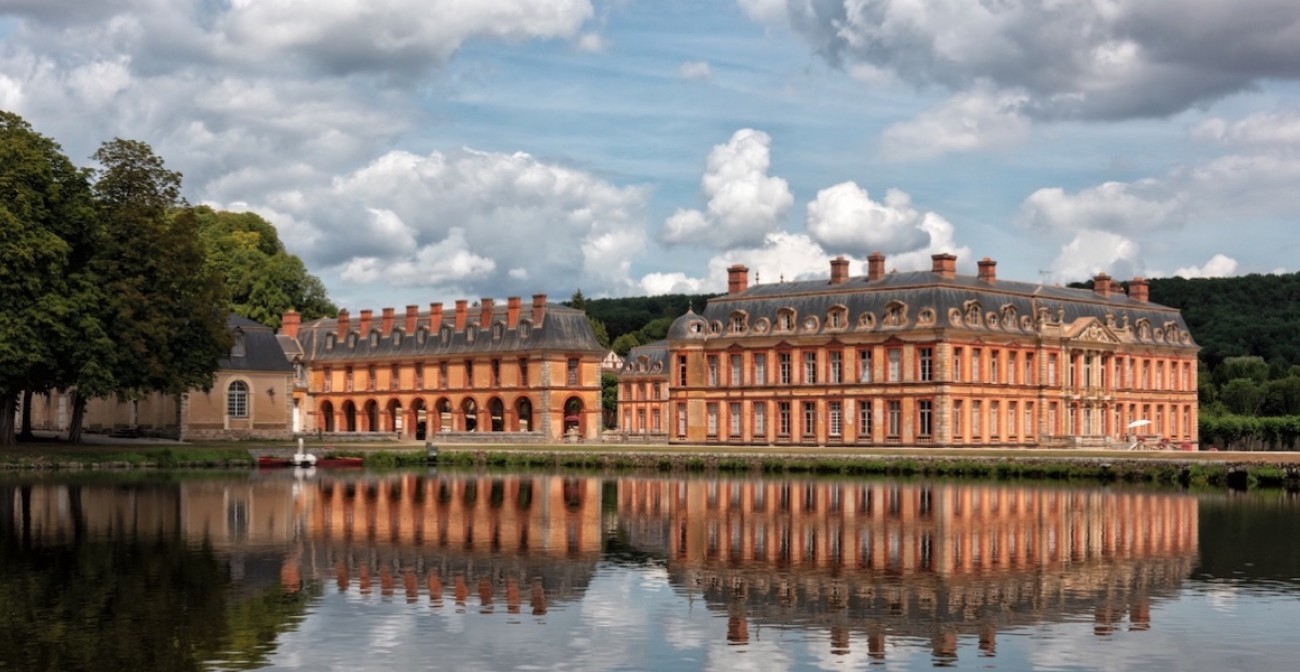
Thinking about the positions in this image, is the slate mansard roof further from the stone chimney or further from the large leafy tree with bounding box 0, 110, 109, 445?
the large leafy tree with bounding box 0, 110, 109, 445

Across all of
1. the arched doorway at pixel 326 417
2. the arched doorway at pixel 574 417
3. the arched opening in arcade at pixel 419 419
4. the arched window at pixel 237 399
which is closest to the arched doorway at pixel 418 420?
the arched opening in arcade at pixel 419 419

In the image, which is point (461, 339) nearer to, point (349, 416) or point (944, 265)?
point (349, 416)

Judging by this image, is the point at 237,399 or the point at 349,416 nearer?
the point at 237,399

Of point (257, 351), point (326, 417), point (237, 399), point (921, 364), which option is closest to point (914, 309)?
point (921, 364)

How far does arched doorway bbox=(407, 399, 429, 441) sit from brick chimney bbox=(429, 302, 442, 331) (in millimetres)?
3729

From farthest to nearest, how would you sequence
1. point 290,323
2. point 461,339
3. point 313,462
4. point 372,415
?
point 290,323
point 372,415
point 461,339
point 313,462

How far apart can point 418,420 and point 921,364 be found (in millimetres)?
29347

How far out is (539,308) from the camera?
249 feet

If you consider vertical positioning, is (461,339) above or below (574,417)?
above

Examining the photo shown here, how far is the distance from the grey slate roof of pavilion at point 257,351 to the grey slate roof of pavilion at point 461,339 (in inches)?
461

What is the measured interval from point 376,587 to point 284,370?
47701 mm

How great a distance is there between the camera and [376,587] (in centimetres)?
2192

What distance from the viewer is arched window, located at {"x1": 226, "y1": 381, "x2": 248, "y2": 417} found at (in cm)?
6656

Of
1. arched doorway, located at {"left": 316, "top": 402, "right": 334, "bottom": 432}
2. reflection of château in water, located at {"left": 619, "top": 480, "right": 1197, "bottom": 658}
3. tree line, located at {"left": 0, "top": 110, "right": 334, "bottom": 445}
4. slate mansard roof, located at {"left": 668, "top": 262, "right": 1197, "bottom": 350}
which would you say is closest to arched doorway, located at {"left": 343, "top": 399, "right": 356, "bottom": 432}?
arched doorway, located at {"left": 316, "top": 402, "right": 334, "bottom": 432}
